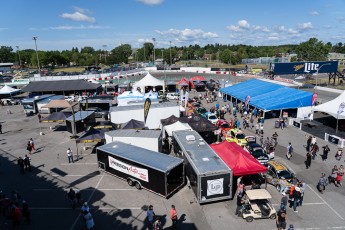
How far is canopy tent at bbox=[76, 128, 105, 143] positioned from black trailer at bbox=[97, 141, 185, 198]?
333 centimetres

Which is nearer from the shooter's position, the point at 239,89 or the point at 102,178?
the point at 102,178

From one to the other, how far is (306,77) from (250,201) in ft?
210

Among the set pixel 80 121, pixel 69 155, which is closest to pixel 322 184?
pixel 69 155

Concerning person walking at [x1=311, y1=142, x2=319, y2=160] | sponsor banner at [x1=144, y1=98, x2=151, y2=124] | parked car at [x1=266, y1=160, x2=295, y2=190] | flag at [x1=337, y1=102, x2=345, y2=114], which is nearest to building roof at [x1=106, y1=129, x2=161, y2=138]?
sponsor banner at [x1=144, y1=98, x2=151, y2=124]

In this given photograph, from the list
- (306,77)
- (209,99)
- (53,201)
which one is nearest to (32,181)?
(53,201)

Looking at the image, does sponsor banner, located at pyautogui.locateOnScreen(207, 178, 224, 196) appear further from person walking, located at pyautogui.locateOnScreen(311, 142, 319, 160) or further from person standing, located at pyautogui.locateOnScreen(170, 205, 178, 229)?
person walking, located at pyautogui.locateOnScreen(311, 142, 319, 160)

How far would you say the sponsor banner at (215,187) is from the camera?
45.9 ft

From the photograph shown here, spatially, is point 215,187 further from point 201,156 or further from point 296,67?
point 296,67

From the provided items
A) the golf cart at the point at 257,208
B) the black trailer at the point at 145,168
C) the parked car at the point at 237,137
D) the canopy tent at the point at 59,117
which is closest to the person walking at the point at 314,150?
the parked car at the point at 237,137

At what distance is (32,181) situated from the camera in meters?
18.4

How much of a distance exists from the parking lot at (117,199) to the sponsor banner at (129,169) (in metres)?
1.04

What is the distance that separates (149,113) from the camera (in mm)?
27344

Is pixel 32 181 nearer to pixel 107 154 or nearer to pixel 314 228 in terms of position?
pixel 107 154

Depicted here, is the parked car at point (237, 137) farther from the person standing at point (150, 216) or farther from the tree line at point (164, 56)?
the tree line at point (164, 56)
